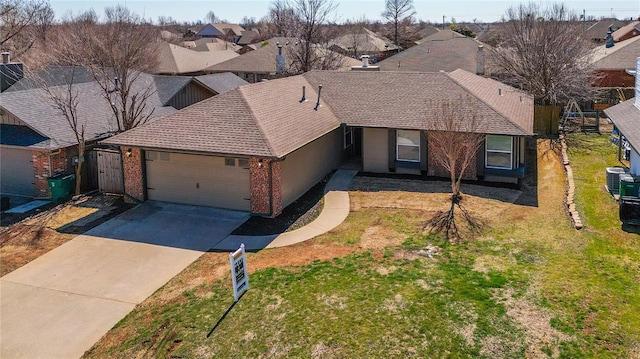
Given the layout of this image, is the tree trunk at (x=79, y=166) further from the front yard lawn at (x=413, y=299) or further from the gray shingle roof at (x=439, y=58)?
the gray shingle roof at (x=439, y=58)

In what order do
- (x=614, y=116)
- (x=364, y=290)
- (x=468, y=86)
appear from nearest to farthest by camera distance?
(x=364, y=290), (x=614, y=116), (x=468, y=86)

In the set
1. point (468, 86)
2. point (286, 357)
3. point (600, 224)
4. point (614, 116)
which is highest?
point (468, 86)

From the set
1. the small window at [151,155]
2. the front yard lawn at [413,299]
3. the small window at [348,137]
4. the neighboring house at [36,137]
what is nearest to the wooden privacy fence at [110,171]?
the neighboring house at [36,137]

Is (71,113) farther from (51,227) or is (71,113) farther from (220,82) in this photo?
(220,82)

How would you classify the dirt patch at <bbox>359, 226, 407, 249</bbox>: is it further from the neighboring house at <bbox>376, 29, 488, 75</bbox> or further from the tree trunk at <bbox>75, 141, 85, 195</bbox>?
the neighboring house at <bbox>376, 29, 488, 75</bbox>

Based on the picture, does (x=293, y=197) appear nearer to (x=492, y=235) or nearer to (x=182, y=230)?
(x=182, y=230)

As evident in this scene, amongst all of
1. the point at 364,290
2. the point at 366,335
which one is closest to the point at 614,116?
the point at 364,290
